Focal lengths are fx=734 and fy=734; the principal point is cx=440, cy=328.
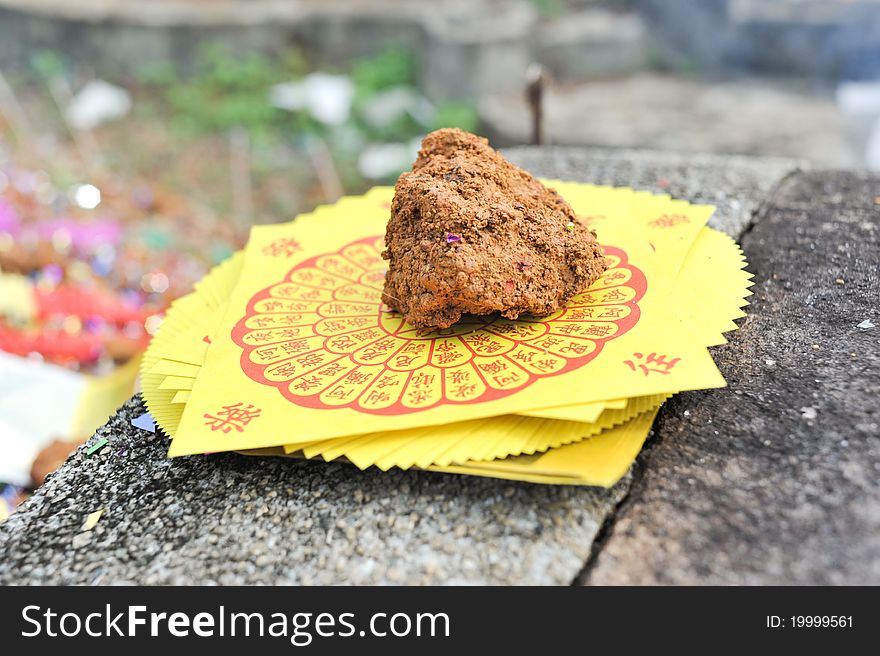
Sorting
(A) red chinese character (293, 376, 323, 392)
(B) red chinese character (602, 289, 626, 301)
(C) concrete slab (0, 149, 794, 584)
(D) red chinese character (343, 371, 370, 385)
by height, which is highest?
(B) red chinese character (602, 289, 626, 301)

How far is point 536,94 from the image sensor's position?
2082 millimetres

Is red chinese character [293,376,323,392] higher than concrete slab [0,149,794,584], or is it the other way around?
red chinese character [293,376,323,392]

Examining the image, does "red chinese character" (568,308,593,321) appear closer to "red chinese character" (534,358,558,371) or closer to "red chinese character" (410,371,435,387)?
"red chinese character" (534,358,558,371)

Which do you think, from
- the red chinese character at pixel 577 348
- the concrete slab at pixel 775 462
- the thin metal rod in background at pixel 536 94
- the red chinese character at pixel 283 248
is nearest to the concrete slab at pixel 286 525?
the concrete slab at pixel 775 462

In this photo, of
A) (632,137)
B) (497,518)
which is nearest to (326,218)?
(497,518)

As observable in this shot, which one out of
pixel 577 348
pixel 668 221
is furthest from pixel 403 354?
pixel 668 221

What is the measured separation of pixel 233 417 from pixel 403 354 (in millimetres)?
246

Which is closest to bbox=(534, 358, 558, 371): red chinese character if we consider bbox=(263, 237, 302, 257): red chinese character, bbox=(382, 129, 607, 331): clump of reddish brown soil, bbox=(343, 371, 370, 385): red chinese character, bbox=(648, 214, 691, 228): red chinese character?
bbox=(382, 129, 607, 331): clump of reddish brown soil

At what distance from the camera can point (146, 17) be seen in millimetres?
5930

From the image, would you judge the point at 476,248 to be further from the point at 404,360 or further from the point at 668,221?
the point at 668,221

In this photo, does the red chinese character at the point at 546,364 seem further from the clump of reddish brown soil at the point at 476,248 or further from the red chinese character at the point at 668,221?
the red chinese character at the point at 668,221

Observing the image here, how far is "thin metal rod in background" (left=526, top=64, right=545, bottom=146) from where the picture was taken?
2.04 m

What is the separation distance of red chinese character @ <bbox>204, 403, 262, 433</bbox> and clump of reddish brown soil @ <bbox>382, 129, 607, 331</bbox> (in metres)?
0.26

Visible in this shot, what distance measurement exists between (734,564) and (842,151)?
4.10 meters
